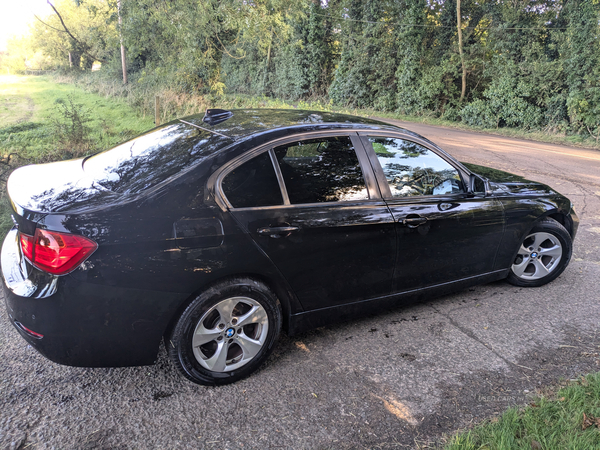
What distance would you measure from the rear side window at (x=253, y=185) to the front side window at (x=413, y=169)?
918 millimetres

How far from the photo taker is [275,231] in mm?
2639

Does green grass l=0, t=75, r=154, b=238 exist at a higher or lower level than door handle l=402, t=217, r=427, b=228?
lower

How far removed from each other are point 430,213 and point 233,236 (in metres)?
1.60

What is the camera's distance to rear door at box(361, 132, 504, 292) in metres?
3.18

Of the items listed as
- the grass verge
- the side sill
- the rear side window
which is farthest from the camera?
the grass verge

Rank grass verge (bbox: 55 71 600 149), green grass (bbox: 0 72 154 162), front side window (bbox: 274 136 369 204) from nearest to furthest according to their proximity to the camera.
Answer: front side window (bbox: 274 136 369 204)
green grass (bbox: 0 72 154 162)
grass verge (bbox: 55 71 600 149)

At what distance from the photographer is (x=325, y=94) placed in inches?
1316

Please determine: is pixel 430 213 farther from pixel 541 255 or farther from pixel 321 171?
pixel 541 255

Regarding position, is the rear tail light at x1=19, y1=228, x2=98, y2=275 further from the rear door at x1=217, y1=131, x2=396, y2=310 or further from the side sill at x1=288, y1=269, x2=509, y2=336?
the side sill at x1=288, y1=269, x2=509, y2=336

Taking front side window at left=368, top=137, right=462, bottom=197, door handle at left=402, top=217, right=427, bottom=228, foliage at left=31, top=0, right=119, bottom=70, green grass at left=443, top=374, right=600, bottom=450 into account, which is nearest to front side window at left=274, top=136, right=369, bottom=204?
front side window at left=368, top=137, right=462, bottom=197

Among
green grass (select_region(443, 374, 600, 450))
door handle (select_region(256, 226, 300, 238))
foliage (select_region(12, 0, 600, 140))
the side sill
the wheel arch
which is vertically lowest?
green grass (select_region(443, 374, 600, 450))

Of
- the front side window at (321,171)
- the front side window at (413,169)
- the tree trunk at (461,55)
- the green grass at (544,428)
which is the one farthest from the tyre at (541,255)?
the tree trunk at (461,55)

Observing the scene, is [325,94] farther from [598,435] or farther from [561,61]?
[598,435]

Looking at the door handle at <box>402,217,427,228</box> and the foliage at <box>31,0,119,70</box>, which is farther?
the foliage at <box>31,0,119,70</box>
